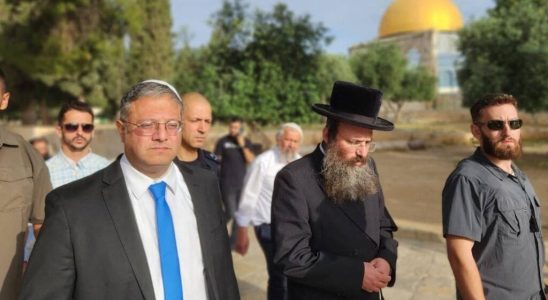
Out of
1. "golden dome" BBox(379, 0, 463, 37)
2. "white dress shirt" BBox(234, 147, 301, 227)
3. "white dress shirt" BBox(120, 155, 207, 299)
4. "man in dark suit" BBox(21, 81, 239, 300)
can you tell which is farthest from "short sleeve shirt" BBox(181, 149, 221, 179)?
"golden dome" BBox(379, 0, 463, 37)

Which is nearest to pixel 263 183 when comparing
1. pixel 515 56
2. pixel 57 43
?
pixel 515 56

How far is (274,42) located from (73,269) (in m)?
12.1

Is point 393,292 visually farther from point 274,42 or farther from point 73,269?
point 274,42

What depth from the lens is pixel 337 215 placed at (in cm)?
238

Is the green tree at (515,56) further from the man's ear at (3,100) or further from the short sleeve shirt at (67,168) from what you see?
the man's ear at (3,100)

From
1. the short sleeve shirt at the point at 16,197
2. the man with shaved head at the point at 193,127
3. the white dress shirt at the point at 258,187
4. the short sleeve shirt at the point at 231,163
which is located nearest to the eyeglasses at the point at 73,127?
the man with shaved head at the point at 193,127

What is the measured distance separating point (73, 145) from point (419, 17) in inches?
2350

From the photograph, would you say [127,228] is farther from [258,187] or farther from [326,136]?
[258,187]

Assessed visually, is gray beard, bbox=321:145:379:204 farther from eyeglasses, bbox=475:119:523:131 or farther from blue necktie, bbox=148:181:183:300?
blue necktie, bbox=148:181:183:300

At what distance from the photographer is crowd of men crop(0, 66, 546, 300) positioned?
1642 millimetres

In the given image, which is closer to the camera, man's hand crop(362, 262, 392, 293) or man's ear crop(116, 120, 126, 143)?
man's ear crop(116, 120, 126, 143)

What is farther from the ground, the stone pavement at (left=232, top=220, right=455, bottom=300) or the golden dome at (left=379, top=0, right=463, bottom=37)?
the golden dome at (left=379, top=0, right=463, bottom=37)

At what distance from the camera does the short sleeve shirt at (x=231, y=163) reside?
737 centimetres

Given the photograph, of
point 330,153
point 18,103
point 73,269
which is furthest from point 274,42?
point 18,103
